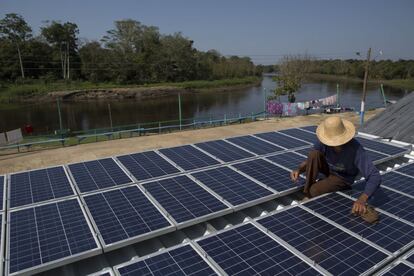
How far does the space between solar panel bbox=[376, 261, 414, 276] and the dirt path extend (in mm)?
15005

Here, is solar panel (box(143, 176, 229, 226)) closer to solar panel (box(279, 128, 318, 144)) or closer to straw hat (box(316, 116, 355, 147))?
straw hat (box(316, 116, 355, 147))

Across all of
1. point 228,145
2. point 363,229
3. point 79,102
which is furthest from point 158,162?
point 79,102

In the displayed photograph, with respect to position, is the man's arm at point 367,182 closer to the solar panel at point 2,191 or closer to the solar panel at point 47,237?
the solar panel at point 47,237

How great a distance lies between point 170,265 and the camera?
3740 millimetres

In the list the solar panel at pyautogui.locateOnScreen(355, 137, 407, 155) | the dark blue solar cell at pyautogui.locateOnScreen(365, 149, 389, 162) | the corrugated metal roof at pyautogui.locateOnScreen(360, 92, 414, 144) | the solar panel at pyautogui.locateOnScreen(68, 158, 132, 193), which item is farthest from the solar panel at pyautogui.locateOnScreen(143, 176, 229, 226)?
the corrugated metal roof at pyautogui.locateOnScreen(360, 92, 414, 144)

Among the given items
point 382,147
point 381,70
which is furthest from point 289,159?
point 381,70

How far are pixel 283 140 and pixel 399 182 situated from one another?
14.0 ft

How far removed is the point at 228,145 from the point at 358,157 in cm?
504

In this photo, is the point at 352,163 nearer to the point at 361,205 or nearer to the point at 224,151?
the point at 361,205

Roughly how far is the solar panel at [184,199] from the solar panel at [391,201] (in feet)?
8.92

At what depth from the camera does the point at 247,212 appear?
Result: 5848mm

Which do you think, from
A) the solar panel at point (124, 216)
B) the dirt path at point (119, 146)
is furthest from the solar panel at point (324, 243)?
the dirt path at point (119, 146)

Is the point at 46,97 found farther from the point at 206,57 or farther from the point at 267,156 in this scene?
the point at 267,156

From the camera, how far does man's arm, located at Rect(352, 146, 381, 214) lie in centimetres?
454
